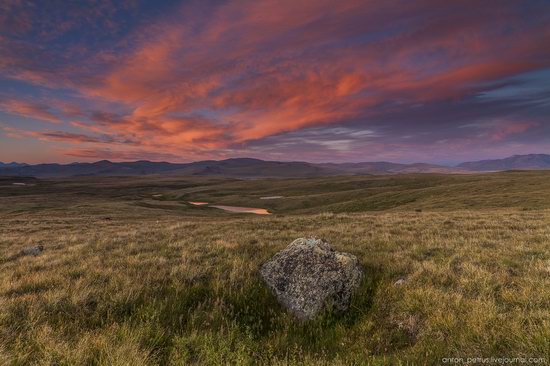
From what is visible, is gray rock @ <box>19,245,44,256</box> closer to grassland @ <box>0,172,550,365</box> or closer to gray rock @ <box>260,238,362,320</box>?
grassland @ <box>0,172,550,365</box>

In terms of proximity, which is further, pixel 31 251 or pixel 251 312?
pixel 31 251

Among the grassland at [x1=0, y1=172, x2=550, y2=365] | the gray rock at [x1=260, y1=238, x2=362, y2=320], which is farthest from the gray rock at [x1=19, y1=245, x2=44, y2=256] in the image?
the gray rock at [x1=260, y1=238, x2=362, y2=320]

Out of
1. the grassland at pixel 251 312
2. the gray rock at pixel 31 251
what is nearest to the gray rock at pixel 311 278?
the grassland at pixel 251 312

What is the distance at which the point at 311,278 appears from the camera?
21.9 feet

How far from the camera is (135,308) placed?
18.8 ft

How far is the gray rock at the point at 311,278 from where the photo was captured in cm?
621

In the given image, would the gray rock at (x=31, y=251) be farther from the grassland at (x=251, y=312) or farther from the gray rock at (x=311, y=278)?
the gray rock at (x=311, y=278)

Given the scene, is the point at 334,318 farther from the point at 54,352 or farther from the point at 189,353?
the point at 54,352

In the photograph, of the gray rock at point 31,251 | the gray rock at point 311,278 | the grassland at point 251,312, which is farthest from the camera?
the gray rock at point 31,251

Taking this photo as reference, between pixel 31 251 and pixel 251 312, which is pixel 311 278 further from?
pixel 31 251

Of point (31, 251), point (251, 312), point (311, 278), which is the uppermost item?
point (311, 278)

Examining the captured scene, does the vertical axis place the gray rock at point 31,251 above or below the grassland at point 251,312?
below

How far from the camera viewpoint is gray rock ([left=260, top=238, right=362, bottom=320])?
20.4ft

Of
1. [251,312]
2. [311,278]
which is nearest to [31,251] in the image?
[251,312]
